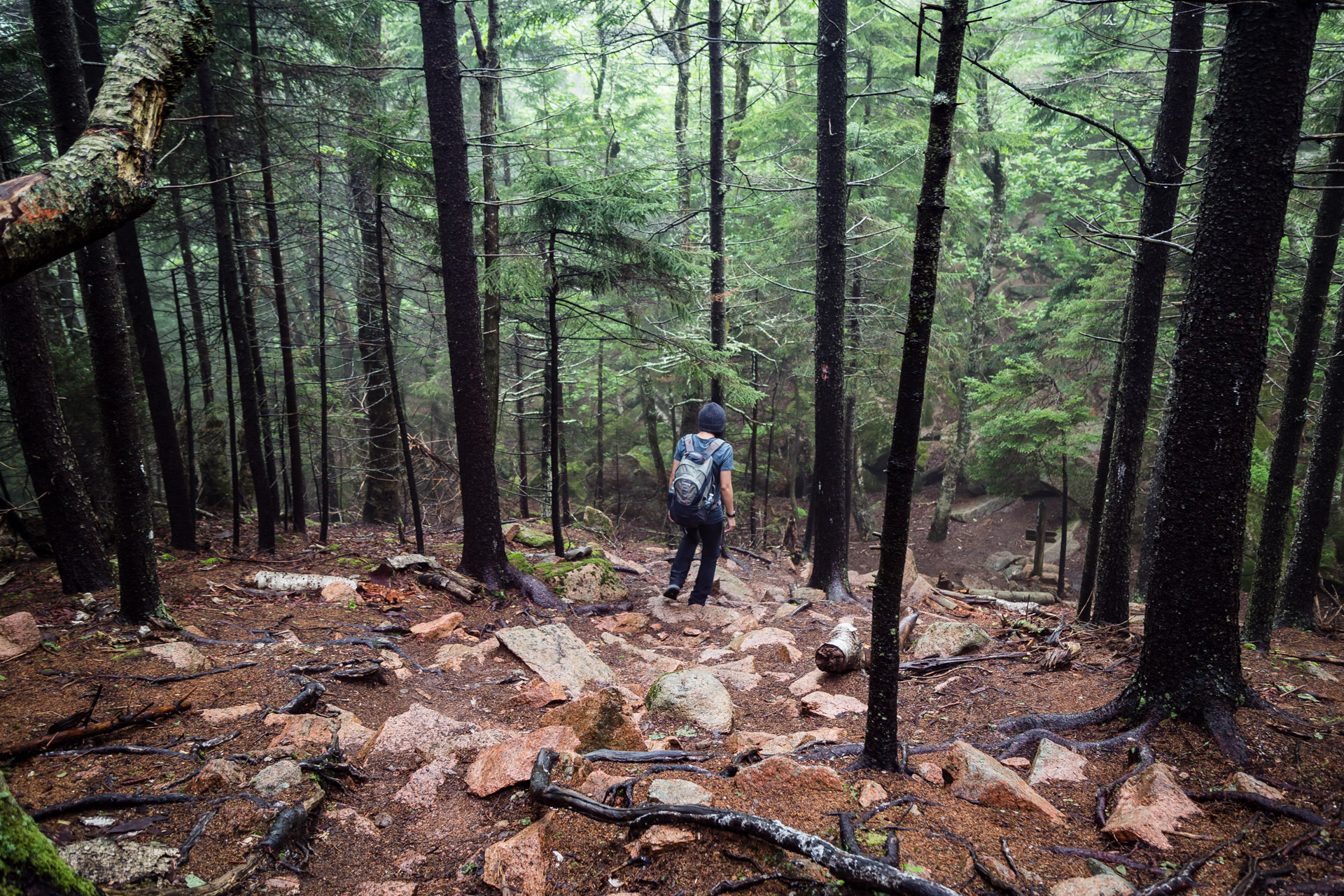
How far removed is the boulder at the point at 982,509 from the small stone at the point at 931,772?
17.5 metres

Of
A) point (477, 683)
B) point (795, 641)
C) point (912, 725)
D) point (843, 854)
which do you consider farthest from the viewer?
point (795, 641)

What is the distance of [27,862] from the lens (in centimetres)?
202

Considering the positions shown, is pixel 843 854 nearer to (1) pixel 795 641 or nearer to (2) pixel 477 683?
(2) pixel 477 683

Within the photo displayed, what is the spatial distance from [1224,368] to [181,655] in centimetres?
727

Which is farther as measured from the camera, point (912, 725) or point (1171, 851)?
point (912, 725)

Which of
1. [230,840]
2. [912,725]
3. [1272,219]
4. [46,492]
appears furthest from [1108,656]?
[46,492]

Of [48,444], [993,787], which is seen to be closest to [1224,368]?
[993,787]

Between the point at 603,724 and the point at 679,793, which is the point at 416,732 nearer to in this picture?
the point at 603,724

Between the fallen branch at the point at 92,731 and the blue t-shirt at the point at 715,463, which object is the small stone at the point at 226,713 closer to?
the fallen branch at the point at 92,731

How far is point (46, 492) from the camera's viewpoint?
19.7 feet

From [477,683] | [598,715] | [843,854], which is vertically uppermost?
[843,854]

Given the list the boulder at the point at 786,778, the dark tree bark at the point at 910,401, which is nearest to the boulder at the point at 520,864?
the boulder at the point at 786,778

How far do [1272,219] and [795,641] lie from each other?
17.8 ft

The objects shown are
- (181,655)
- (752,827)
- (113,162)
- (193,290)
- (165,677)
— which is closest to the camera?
(113,162)
